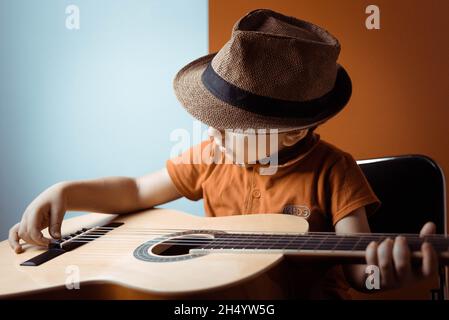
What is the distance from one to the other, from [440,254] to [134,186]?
65cm

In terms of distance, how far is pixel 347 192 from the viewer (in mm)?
762

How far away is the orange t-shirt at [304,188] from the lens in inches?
30.3

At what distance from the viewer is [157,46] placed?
1.40 meters

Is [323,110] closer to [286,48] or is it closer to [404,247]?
[286,48]

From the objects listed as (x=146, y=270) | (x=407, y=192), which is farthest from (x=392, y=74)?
(x=146, y=270)

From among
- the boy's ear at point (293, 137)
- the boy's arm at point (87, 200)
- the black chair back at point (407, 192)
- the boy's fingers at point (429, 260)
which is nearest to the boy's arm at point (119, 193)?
the boy's arm at point (87, 200)

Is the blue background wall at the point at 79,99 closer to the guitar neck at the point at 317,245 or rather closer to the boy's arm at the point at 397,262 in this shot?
the guitar neck at the point at 317,245

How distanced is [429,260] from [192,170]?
1.76ft

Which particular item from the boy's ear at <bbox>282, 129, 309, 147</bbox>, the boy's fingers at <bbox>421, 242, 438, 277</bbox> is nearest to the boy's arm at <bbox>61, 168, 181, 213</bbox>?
the boy's ear at <bbox>282, 129, 309, 147</bbox>

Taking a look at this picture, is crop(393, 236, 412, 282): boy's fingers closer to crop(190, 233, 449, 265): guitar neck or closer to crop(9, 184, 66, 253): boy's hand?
crop(190, 233, 449, 265): guitar neck

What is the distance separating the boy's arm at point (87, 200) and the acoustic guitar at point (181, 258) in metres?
0.03

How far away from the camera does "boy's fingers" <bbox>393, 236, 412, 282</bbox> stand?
0.56 m

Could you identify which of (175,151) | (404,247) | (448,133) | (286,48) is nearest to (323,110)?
(286,48)

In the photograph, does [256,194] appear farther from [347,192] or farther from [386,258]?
[386,258]
